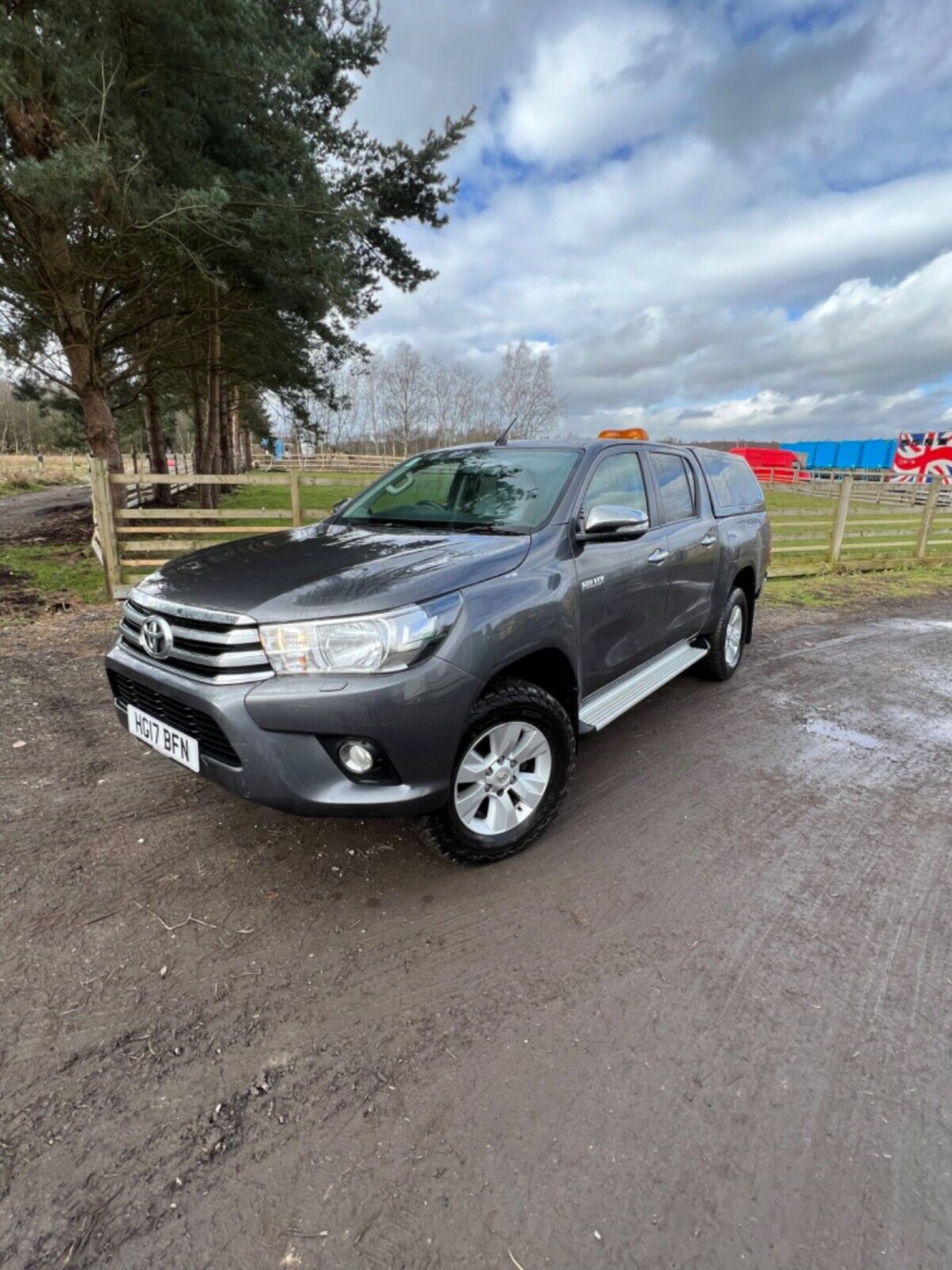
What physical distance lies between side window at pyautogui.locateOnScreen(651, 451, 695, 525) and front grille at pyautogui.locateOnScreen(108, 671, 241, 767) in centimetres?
295

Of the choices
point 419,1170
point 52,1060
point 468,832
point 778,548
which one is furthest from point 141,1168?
point 778,548

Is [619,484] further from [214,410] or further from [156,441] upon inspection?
[156,441]

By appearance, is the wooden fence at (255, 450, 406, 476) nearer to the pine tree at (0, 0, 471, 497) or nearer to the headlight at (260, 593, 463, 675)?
the pine tree at (0, 0, 471, 497)

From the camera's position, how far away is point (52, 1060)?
1.81 m

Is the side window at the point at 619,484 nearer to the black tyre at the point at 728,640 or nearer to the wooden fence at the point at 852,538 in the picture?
the black tyre at the point at 728,640

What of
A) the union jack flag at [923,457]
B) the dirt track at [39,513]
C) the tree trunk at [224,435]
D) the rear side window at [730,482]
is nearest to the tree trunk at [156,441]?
the tree trunk at [224,435]

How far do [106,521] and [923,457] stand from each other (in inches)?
1470

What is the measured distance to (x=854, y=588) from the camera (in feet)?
32.1

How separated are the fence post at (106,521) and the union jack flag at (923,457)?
32983 millimetres

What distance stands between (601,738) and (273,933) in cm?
242

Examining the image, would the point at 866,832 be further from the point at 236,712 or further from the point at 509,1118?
the point at 236,712

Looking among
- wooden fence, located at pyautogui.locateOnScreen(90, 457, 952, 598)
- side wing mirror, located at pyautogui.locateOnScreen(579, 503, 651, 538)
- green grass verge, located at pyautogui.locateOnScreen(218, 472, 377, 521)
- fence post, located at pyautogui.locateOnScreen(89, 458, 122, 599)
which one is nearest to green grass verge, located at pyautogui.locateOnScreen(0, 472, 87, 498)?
green grass verge, located at pyautogui.locateOnScreen(218, 472, 377, 521)

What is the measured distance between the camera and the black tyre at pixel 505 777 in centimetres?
248

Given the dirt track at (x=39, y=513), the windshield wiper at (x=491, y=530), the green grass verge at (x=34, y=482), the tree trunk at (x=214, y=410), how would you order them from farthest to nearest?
the green grass verge at (x=34, y=482) < the dirt track at (x=39, y=513) < the tree trunk at (x=214, y=410) < the windshield wiper at (x=491, y=530)
